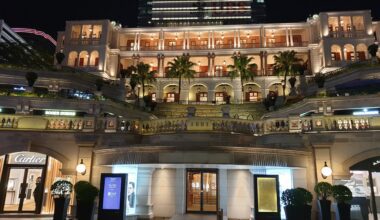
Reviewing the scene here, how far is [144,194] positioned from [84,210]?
390 cm

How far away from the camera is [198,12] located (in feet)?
393

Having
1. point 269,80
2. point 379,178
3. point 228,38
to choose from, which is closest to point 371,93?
point 379,178

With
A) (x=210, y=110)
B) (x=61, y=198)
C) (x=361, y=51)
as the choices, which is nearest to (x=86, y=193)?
(x=61, y=198)

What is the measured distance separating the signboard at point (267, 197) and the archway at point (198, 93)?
150ft

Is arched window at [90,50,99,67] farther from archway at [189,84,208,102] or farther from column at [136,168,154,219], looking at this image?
column at [136,168,154,219]

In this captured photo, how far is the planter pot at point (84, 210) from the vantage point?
14.7 m

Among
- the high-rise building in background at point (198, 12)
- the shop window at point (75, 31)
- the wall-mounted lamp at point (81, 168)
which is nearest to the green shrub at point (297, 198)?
the wall-mounted lamp at point (81, 168)

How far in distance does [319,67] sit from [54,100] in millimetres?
49715

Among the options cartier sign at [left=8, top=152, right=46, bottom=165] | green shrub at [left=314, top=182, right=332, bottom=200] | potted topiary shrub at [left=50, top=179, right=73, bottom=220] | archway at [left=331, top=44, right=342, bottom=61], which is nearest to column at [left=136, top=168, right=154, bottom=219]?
potted topiary shrub at [left=50, top=179, right=73, bottom=220]

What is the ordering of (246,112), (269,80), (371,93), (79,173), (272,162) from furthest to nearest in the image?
(269,80) < (246,112) < (371,93) < (79,173) < (272,162)

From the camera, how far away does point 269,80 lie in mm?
58781

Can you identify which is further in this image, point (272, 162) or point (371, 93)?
point (371, 93)

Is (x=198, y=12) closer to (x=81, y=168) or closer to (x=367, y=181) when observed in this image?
(x=81, y=168)

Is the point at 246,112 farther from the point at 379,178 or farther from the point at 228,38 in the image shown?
the point at 228,38
